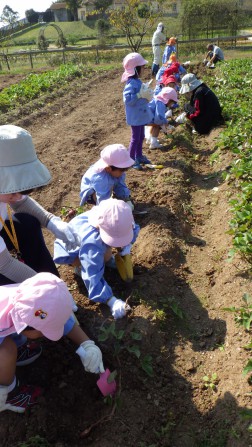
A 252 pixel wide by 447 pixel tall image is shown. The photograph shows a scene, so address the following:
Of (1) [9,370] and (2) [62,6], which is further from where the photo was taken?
(2) [62,6]

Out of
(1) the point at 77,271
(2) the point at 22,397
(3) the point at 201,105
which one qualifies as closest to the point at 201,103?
(3) the point at 201,105

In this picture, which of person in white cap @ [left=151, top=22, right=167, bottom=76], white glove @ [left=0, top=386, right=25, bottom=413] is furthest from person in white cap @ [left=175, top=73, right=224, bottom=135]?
person in white cap @ [left=151, top=22, right=167, bottom=76]

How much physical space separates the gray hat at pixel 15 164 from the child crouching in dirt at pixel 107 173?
1316 mm

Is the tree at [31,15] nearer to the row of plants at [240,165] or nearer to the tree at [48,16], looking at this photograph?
the tree at [48,16]

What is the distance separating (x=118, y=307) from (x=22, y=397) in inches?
34.2

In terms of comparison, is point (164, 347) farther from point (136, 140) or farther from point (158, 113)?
point (158, 113)

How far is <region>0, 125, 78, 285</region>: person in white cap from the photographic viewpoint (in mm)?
2383

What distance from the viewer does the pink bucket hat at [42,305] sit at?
1975 millimetres

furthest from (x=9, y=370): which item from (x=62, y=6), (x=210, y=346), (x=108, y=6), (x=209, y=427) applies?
(x=62, y=6)

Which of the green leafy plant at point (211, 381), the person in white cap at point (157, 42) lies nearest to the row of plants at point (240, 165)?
the green leafy plant at point (211, 381)

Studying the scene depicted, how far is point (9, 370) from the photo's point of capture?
2.25 metres

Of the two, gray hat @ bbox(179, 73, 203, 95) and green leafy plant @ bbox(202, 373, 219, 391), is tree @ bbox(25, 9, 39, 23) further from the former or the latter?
green leafy plant @ bbox(202, 373, 219, 391)

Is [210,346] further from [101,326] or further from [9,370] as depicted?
[9,370]

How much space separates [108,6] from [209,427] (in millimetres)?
42384
